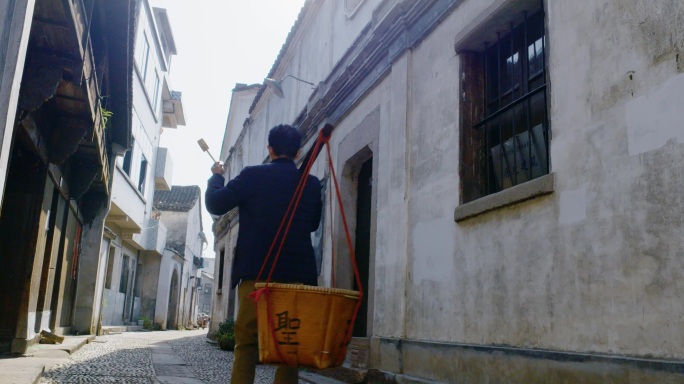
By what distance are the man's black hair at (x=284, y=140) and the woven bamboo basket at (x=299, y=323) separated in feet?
3.47

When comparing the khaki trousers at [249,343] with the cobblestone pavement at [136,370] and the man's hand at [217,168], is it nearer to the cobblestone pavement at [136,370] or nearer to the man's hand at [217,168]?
the man's hand at [217,168]

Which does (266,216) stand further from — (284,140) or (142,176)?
(142,176)

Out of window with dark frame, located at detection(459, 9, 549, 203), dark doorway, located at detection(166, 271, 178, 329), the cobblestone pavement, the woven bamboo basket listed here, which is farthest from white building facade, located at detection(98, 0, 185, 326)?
the woven bamboo basket

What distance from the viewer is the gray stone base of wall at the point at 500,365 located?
3066mm

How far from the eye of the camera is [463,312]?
4.96m

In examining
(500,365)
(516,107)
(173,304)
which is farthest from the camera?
(173,304)

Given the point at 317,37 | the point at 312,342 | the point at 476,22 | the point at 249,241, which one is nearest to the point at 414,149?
the point at 476,22

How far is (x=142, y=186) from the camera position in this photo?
20547mm

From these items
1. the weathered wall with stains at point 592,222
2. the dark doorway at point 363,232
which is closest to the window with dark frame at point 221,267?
the dark doorway at point 363,232

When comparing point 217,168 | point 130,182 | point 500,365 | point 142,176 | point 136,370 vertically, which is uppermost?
point 142,176

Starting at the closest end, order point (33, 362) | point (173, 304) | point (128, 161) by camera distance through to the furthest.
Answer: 1. point (33, 362)
2. point (128, 161)
3. point (173, 304)

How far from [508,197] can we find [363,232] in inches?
155

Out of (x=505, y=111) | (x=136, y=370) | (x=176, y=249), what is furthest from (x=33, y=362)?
(x=176, y=249)

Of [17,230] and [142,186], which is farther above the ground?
[142,186]
